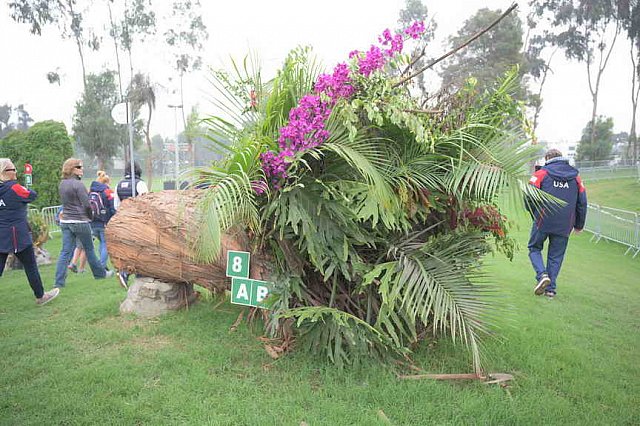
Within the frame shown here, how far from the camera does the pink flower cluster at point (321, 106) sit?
2.94 meters

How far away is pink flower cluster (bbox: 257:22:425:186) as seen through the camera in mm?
2938

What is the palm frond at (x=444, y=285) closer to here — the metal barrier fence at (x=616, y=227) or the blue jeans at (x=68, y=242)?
the blue jeans at (x=68, y=242)

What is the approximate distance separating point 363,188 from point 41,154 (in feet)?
45.1

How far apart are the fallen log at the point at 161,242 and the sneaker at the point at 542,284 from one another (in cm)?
398

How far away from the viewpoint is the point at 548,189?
5387mm

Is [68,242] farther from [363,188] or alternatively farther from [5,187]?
[363,188]

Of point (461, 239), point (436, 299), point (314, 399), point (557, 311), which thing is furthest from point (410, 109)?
point (557, 311)

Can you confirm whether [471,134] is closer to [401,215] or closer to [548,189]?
[401,215]

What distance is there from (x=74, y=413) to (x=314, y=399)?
5.19ft

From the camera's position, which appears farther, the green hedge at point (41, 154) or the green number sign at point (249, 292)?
the green hedge at point (41, 154)

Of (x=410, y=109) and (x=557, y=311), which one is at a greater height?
(x=410, y=109)

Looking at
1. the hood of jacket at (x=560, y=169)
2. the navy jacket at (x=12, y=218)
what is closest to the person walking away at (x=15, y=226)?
the navy jacket at (x=12, y=218)

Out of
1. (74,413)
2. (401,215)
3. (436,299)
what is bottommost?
(74,413)

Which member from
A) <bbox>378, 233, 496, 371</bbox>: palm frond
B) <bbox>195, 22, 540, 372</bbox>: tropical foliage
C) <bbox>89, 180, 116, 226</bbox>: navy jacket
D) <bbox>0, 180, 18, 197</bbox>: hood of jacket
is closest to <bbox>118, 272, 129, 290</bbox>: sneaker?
<bbox>0, 180, 18, 197</bbox>: hood of jacket
